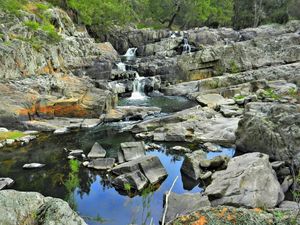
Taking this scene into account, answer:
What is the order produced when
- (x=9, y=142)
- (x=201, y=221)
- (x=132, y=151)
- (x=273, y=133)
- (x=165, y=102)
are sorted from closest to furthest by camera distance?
(x=201, y=221) < (x=273, y=133) < (x=132, y=151) < (x=9, y=142) < (x=165, y=102)

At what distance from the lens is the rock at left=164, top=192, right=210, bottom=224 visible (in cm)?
973

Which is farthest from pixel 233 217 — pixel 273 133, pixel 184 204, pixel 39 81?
Answer: pixel 39 81

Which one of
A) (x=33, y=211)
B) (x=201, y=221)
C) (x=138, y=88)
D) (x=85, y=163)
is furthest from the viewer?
(x=138, y=88)

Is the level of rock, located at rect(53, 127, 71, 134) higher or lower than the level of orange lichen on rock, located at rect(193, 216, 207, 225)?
lower

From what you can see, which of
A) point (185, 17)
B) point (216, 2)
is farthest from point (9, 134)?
point (216, 2)

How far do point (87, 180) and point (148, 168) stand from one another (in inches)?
99.2

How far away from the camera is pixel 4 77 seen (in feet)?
70.1

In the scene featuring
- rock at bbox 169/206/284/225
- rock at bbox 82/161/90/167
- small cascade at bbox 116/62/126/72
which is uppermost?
small cascade at bbox 116/62/126/72

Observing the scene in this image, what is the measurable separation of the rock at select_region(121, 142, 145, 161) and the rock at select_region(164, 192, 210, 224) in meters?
4.52

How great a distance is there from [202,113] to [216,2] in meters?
47.3

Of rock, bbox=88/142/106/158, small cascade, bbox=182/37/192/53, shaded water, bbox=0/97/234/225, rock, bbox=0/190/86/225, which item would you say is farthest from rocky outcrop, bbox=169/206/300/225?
small cascade, bbox=182/37/192/53

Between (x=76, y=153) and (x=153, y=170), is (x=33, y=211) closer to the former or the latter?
(x=153, y=170)

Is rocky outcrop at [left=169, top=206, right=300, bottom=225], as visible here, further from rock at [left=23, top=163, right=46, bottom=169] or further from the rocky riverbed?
rock at [left=23, top=163, right=46, bottom=169]

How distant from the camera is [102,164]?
1441 cm
